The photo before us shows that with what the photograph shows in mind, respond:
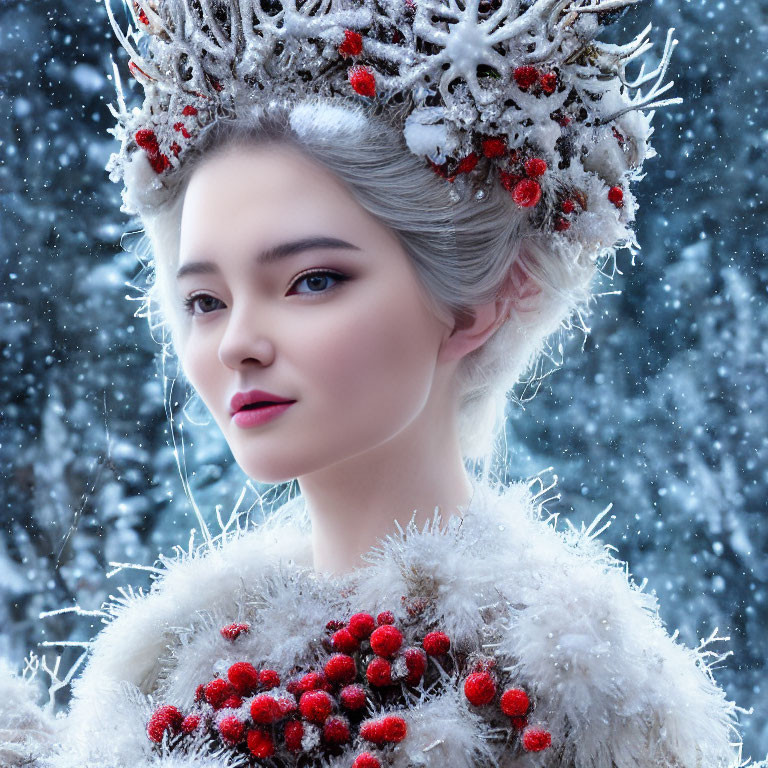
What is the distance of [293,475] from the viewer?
1.50 meters

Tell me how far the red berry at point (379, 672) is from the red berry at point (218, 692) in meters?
0.19

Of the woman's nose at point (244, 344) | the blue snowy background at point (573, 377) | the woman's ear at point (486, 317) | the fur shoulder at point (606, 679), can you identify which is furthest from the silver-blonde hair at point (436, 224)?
the blue snowy background at point (573, 377)

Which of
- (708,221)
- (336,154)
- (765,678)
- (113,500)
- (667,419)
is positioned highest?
(336,154)

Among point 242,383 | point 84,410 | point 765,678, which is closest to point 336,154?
point 242,383

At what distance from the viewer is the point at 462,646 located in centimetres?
134

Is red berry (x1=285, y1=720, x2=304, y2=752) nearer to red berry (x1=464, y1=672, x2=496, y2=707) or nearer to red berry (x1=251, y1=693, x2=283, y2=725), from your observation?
red berry (x1=251, y1=693, x2=283, y2=725)

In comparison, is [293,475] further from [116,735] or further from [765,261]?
[765,261]

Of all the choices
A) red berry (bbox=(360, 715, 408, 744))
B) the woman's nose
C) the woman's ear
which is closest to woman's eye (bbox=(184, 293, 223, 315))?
the woman's nose

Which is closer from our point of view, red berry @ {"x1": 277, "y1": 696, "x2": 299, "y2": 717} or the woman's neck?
red berry @ {"x1": 277, "y1": 696, "x2": 299, "y2": 717}

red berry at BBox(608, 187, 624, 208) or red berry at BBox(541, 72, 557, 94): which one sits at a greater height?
red berry at BBox(541, 72, 557, 94)

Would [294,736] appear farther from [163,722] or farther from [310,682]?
[163,722]

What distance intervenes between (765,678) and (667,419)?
0.72 m

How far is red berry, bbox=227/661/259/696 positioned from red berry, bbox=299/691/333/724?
0.28ft

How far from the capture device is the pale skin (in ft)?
4.74
